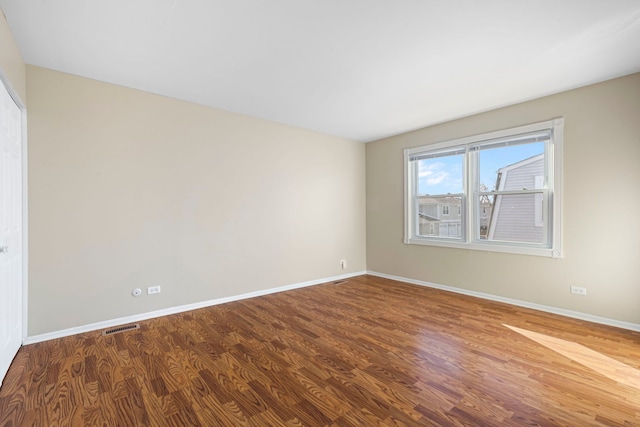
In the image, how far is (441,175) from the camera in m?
4.62

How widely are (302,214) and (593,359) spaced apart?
372 cm

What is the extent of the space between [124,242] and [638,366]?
4903mm

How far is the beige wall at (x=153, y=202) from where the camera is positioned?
2754 mm

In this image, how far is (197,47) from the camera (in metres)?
2.42

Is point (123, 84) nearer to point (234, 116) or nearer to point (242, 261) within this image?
point (234, 116)

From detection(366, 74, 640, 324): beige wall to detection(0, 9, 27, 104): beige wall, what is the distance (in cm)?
498

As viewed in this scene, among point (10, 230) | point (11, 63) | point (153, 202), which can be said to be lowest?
point (10, 230)

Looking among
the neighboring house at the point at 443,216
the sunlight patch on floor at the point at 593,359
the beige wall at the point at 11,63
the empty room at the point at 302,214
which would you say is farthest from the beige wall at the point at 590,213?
the beige wall at the point at 11,63

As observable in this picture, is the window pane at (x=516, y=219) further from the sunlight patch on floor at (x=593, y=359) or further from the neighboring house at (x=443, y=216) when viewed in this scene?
the sunlight patch on floor at (x=593, y=359)

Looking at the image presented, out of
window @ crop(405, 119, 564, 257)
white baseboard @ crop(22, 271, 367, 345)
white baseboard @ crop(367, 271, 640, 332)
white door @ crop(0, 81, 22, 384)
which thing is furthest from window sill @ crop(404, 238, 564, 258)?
white door @ crop(0, 81, 22, 384)

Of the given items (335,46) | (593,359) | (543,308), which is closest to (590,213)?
(543,308)

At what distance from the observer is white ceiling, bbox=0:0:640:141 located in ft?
6.46

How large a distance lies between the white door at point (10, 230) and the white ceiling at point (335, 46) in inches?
28.3

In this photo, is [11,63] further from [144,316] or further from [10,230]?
[144,316]
